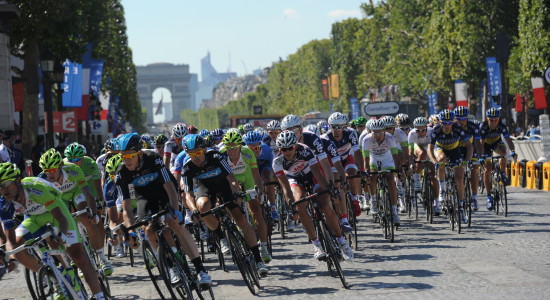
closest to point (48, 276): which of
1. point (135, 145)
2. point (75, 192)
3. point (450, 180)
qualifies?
point (135, 145)

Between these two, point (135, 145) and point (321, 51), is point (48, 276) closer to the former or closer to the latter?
point (135, 145)

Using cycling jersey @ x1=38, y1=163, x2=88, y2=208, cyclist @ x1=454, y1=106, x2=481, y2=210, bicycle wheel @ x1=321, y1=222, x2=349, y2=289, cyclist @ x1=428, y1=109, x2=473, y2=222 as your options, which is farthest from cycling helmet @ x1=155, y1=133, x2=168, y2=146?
bicycle wheel @ x1=321, y1=222, x2=349, y2=289

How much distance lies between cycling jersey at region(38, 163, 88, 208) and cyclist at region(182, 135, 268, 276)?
1543 mm

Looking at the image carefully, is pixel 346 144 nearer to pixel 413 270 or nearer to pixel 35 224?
pixel 413 270

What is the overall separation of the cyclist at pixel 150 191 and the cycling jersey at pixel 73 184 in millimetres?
1627

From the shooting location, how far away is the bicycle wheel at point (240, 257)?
416 inches

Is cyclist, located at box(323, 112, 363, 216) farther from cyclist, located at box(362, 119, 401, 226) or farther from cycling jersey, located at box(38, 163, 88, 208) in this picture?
cycling jersey, located at box(38, 163, 88, 208)

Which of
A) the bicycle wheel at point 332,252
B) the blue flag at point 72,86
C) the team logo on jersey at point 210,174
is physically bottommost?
the bicycle wheel at point 332,252

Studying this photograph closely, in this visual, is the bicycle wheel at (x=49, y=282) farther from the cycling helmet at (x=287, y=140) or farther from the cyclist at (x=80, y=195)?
the cycling helmet at (x=287, y=140)

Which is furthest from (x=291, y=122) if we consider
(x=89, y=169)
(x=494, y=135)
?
(x=494, y=135)

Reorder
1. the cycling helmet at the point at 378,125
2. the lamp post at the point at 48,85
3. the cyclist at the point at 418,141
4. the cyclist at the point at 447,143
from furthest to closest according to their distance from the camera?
1. the lamp post at the point at 48,85
2. the cyclist at the point at 418,141
3. the cyclist at the point at 447,143
4. the cycling helmet at the point at 378,125

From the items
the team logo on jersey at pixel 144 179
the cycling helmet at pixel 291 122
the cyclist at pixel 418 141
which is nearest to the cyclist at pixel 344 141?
the cyclist at pixel 418 141

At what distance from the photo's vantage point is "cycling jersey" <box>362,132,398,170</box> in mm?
16000

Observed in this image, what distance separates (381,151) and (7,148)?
27.3 feet
